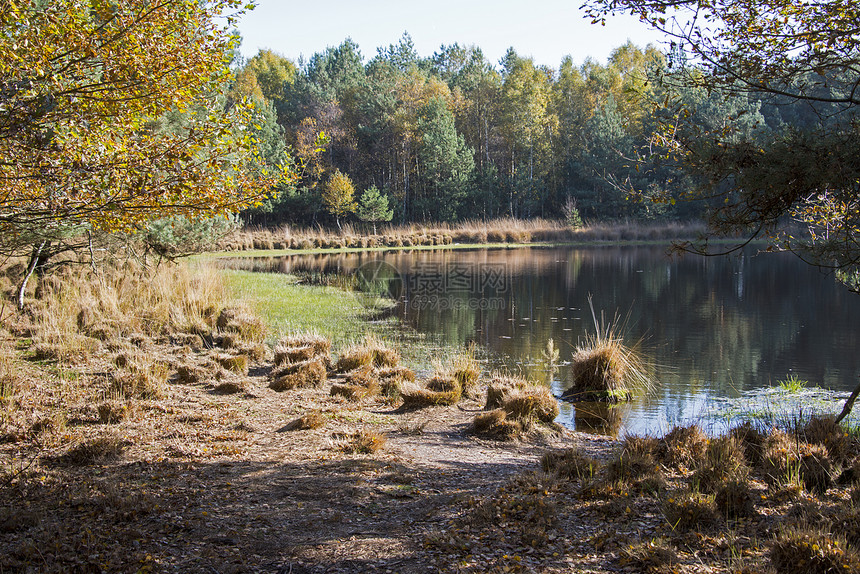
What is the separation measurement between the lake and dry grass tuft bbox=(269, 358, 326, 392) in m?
3.72

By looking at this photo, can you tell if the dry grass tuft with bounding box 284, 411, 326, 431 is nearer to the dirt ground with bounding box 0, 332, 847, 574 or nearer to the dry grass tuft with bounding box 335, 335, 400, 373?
the dirt ground with bounding box 0, 332, 847, 574

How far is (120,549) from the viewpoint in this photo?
3.76 meters

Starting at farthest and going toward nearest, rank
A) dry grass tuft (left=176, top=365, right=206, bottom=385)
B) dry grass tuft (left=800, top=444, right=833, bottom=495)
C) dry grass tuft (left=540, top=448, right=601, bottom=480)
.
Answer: dry grass tuft (left=176, top=365, right=206, bottom=385)
dry grass tuft (left=540, top=448, right=601, bottom=480)
dry grass tuft (left=800, top=444, right=833, bottom=495)

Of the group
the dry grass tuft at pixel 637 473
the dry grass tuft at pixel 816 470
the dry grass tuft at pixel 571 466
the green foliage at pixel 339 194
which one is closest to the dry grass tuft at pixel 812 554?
the dry grass tuft at pixel 637 473

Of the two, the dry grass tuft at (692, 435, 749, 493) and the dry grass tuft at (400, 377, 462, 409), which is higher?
the dry grass tuft at (692, 435, 749, 493)

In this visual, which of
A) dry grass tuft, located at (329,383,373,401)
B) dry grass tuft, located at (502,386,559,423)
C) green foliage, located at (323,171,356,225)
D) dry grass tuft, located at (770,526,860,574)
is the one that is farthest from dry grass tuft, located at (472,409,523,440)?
green foliage, located at (323,171,356,225)

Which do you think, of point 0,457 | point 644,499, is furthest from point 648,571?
point 0,457

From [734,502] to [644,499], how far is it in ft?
1.98

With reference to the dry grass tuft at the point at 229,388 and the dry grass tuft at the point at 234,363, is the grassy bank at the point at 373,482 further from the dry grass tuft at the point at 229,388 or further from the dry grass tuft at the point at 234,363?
the dry grass tuft at the point at 234,363

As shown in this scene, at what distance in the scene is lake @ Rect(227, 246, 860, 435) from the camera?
10227 mm

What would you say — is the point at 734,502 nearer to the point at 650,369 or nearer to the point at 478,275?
the point at 650,369

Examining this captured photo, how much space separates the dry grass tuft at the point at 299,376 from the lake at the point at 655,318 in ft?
12.2

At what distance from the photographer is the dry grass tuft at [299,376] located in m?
9.16

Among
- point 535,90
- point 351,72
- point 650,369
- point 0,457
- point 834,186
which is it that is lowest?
point 650,369
